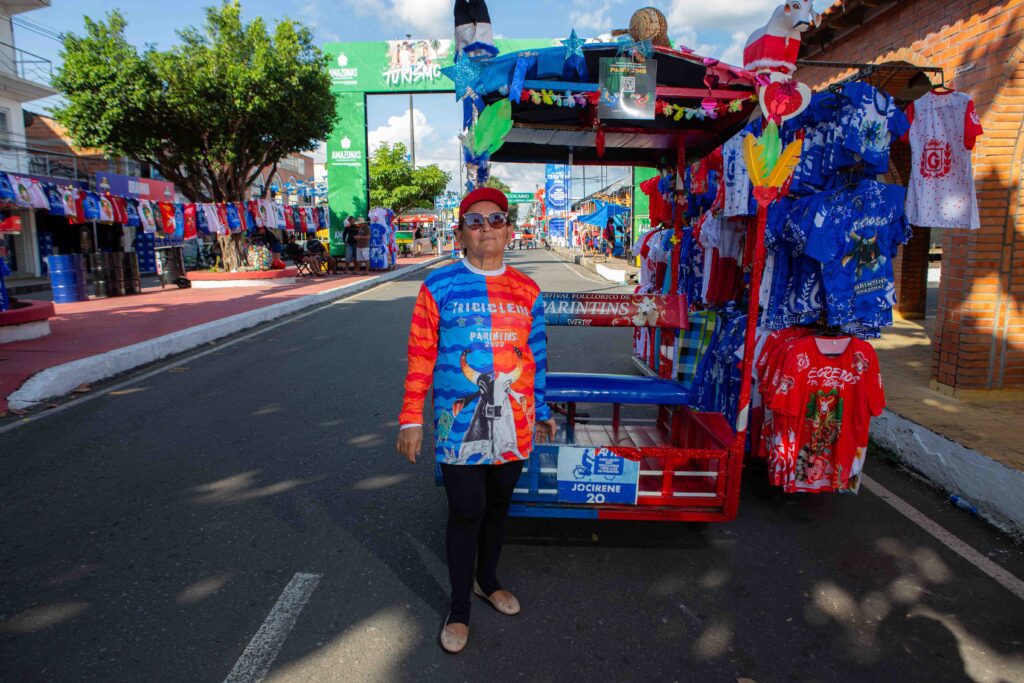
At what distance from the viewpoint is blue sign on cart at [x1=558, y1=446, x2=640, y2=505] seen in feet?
10.4

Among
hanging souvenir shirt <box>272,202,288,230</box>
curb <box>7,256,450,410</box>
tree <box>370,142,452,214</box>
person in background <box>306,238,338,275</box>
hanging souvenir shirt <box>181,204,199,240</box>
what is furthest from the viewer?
tree <box>370,142,452,214</box>

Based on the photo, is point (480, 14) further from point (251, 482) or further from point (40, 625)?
point (40, 625)

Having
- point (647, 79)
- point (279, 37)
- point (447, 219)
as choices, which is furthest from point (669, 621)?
point (447, 219)

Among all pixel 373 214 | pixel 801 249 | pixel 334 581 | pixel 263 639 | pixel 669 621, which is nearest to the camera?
pixel 263 639

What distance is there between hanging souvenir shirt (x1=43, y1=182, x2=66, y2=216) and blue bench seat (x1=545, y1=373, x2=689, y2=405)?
605 inches

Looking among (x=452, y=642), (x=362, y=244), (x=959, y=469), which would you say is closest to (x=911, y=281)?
(x=959, y=469)

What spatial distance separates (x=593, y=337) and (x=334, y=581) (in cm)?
741

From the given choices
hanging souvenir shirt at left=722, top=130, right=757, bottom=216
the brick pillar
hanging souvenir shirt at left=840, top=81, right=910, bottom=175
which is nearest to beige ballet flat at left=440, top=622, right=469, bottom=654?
hanging souvenir shirt at left=722, top=130, right=757, bottom=216

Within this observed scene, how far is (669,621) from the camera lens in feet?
9.22

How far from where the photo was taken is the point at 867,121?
3605 mm

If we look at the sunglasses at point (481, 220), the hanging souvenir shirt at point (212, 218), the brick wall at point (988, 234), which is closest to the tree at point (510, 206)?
the sunglasses at point (481, 220)

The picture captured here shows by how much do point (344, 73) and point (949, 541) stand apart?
96.9 ft

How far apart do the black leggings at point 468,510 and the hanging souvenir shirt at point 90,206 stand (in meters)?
16.7

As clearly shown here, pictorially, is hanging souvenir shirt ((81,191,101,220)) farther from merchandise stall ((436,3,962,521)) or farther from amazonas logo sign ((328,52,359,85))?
amazonas logo sign ((328,52,359,85))
